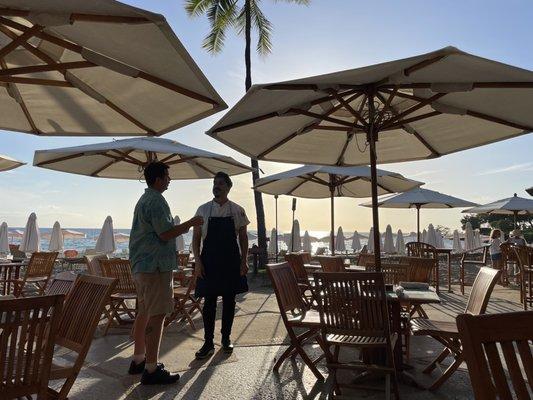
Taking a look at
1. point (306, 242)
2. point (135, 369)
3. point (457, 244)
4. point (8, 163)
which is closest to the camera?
point (135, 369)

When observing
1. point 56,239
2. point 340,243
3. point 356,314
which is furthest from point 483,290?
point 340,243

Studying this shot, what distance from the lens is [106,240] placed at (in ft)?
45.6

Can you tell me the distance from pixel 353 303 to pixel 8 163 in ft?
21.7

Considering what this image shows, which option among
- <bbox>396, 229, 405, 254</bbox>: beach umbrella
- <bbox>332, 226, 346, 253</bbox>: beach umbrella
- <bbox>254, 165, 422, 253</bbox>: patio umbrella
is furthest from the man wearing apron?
<bbox>396, 229, 405, 254</bbox>: beach umbrella

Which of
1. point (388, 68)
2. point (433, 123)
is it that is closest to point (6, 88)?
point (388, 68)

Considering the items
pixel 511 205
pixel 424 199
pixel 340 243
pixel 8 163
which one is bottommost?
pixel 340 243

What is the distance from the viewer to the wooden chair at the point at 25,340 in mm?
1907

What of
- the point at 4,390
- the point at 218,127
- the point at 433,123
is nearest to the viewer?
the point at 4,390

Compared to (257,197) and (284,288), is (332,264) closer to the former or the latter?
(284,288)

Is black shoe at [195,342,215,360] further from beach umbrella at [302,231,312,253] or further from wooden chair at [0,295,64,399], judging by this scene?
beach umbrella at [302,231,312,253]

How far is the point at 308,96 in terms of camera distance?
4199mm

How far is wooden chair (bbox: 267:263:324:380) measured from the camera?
12.9 ft

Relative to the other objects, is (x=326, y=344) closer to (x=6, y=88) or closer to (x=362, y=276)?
(x=362, y=276)

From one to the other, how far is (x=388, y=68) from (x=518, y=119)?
2347mm
